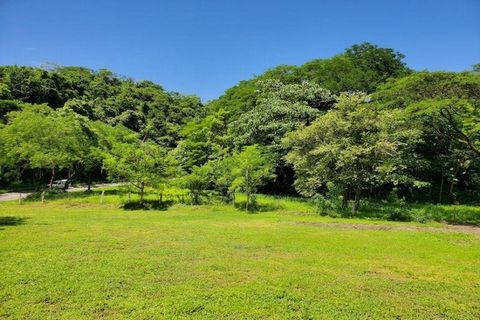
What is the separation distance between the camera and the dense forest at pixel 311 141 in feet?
75.3

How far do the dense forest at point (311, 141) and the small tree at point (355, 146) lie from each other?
0.24ft

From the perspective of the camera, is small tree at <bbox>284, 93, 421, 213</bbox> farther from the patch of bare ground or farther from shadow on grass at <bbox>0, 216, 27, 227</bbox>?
Answer: shadow on grass at <bbox>0, 216, 27, 227</bbox>

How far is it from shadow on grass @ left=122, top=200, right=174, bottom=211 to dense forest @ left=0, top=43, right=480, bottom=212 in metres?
1.29

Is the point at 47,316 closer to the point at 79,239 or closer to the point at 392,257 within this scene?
the point at 79,239

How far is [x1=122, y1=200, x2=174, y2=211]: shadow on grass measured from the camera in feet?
88.9

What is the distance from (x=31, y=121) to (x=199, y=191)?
17287 mm

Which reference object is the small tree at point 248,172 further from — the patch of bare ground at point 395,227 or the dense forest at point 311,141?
the patch of bare ground at point 395,227

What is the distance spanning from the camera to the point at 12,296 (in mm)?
7441

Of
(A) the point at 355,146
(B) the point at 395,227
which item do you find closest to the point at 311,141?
(A) the point at 355,146

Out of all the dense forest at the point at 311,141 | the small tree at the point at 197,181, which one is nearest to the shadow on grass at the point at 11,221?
the dense forest at the point at 311,141

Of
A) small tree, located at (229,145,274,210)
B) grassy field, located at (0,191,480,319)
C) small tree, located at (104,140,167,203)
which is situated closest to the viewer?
grassy field, located at (0,191,480,319)

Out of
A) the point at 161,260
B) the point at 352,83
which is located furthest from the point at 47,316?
the point at 352,83

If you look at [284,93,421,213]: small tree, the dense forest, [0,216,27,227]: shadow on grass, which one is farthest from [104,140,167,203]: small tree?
[284,93,421,213]: small tree

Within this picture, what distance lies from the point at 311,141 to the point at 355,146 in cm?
352
